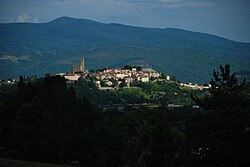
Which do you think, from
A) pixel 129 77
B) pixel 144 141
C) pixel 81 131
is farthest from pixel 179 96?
pixel 144 141

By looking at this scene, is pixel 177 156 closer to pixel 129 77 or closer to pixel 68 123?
pixel 68 123

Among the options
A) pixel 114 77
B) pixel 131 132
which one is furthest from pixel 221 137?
pixel 114 77

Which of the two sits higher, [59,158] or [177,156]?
[177,156]

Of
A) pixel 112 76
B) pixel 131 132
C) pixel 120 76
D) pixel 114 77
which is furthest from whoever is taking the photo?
pixel 120 76

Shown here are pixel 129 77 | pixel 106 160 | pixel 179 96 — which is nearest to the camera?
pixel 106 160

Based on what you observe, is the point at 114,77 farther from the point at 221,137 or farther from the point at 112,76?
the point at 221,137

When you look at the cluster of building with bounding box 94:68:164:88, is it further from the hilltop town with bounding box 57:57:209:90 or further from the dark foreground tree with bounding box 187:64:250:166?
the dark foreground tree with bounding box 187:64:250:166

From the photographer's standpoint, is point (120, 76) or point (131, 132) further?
point (120, 76)

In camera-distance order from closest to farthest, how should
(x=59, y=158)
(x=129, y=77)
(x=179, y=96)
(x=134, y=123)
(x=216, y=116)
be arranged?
(x=216, y=116) → (x=59, y=158) → (x=134, y=123) → (x=179, y=96) → (x=129, y=77)

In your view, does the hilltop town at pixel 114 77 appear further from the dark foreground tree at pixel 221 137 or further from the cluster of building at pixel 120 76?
the dark foreground tree at pixel 221 137
